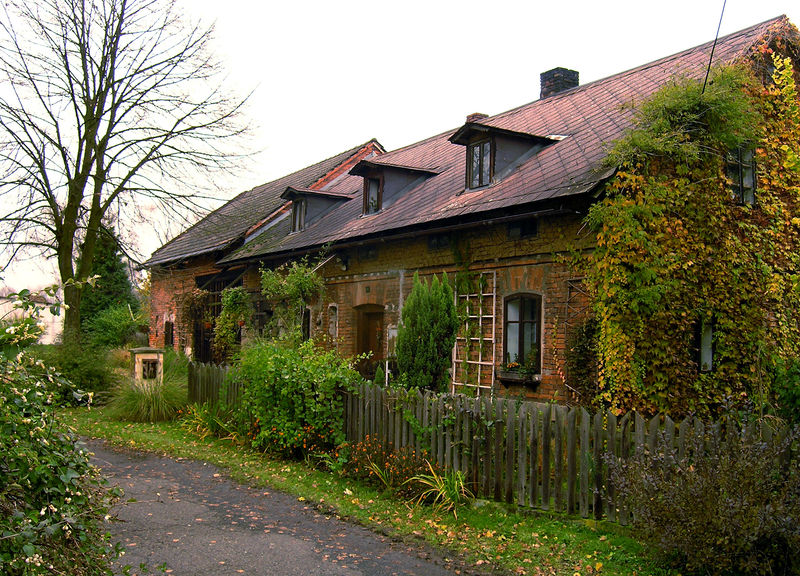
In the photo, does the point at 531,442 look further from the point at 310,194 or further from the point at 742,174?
the point at 310,194

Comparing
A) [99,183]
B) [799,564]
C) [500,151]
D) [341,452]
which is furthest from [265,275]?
[799,564]

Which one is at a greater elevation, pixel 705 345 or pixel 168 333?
pixel 705 345

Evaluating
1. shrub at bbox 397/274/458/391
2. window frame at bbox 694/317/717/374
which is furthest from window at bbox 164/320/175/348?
window frame at bbox 694/317/717/374

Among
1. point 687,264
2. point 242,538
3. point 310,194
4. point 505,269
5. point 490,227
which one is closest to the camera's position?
point 242,538

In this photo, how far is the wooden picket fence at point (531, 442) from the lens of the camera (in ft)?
21.0

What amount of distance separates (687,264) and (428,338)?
146 inches

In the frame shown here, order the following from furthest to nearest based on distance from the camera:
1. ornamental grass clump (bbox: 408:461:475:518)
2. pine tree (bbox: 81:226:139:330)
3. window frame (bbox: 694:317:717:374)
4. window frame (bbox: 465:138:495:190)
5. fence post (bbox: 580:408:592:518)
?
pine tree (bbox: 81:226:139:330), window frame (bbox: 465:138:495:190), window frame (bbox: 694:317:717:374), ornamental grass clump (bbox: 408:461:475:518), fence post (bbox: 580:408:592:518)

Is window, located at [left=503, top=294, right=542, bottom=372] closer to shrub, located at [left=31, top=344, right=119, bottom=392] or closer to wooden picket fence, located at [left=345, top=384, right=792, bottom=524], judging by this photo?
wooden picket fence, located at [left=345, top=384, right=792, bottom=524]

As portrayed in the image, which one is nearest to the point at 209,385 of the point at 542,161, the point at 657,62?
the point at 542,161

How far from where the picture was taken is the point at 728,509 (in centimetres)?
477

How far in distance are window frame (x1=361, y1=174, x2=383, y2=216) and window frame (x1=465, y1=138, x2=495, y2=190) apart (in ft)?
10.7

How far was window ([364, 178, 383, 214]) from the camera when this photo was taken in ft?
52.2

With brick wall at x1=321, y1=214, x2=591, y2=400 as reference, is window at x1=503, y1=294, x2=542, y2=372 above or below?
below

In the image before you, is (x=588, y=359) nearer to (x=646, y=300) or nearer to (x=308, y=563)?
(x=646, y=300)
